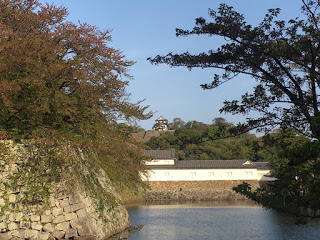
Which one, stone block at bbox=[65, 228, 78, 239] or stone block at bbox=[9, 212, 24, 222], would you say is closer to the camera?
stone block at bbox=[9, 212, 24, 222]

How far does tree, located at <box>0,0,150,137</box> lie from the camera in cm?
1027

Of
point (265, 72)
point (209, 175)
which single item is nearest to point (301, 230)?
point (265, 72)

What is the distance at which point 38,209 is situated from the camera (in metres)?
9.84

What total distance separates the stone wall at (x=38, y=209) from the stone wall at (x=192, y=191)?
2864 cm

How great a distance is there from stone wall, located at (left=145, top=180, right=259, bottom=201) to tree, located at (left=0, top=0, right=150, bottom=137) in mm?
27028

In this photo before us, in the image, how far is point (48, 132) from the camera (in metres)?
10.4

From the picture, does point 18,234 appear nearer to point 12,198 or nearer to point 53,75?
point 12,198

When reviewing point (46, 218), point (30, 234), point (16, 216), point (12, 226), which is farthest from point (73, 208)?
point (12, 226)

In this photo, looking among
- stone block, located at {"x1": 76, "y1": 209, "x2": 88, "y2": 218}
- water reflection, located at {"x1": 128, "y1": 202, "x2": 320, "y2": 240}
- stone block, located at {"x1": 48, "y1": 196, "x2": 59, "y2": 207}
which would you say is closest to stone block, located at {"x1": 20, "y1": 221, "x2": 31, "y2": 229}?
stone block, located at {"x1": 48, "y1": 196, "x2": 59, "y2": 207}

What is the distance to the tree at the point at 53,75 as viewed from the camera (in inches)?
404

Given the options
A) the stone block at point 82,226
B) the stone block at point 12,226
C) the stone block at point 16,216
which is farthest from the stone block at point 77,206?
the stone block at point 12,226

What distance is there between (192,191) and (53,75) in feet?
105

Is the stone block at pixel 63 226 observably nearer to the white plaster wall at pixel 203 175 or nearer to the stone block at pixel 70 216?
the stone block at pixel 70 216

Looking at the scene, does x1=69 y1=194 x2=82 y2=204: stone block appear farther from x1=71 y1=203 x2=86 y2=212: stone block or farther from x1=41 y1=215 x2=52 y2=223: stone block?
x1=41 y1=215 x2=52 y2=223: stone block
